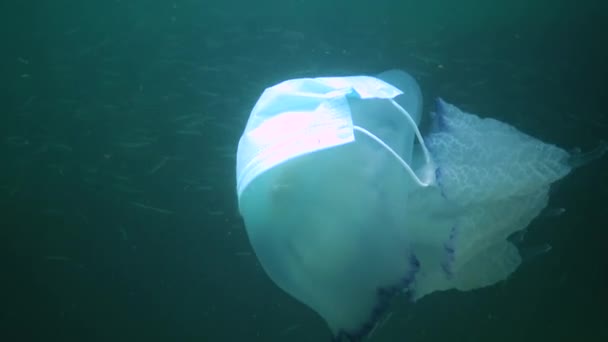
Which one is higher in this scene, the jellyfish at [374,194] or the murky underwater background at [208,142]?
the jellyfish at [374,194]

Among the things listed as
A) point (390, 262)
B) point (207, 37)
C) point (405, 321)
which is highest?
point (390, 262)

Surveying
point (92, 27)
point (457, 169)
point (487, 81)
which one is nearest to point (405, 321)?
point (487, 81)

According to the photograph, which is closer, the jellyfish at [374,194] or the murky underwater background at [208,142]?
the jellyfish at [374,194]

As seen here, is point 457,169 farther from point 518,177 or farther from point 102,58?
point 102,58

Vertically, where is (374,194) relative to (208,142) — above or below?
above
